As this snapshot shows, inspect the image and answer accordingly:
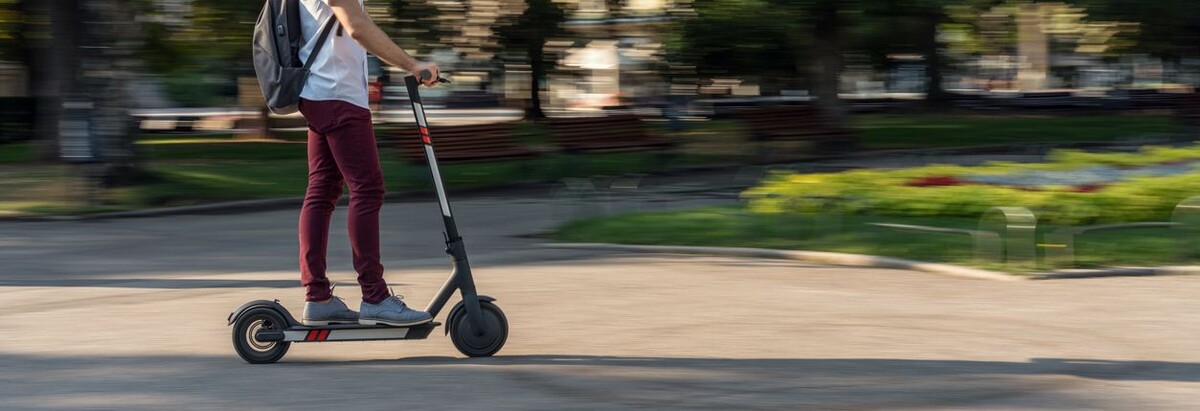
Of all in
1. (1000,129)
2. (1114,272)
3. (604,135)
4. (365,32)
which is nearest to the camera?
(365,32)

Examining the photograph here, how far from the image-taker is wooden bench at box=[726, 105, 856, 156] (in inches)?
871

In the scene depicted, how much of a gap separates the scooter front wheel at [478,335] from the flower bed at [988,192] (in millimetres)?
5802

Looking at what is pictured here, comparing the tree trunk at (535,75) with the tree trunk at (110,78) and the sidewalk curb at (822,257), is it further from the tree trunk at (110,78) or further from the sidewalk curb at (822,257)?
the sidewalk curb at (822,257)

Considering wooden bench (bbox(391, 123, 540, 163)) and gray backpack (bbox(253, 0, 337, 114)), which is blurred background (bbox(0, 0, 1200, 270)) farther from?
gray backpack (bbox(253, 0, 337, 114))

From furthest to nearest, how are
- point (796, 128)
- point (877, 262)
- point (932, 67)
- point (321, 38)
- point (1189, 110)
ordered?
point (932, 67), point (1189, 110), point (796, 128), point (877, 262), point (321, 38)

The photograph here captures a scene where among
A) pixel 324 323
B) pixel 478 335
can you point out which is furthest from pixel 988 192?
pixel 324 323

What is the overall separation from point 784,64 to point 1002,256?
28972 millimetres

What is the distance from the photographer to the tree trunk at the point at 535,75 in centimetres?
2690

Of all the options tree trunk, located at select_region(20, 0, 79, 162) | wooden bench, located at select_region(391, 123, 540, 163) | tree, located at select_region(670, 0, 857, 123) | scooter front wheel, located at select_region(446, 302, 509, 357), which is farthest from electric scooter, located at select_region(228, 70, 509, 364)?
tree, located at select_region(670, 0, 857, 123)

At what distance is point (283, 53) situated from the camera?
6.07m

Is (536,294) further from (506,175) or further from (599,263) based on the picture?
(506,175)

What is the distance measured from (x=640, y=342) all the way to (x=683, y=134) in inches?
821

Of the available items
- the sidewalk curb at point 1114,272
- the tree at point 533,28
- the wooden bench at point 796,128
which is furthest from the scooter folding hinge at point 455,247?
the tree at point 533,28

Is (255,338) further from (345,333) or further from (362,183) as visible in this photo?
(362,183)
